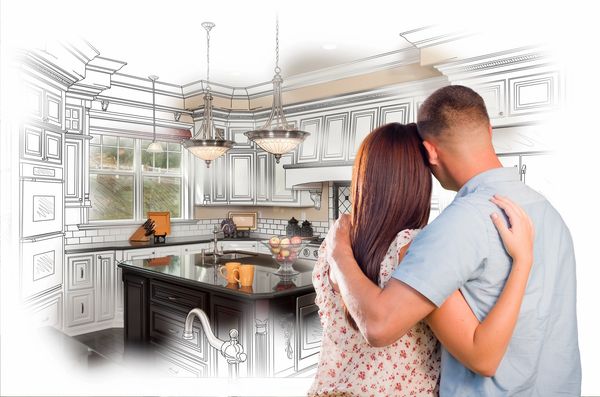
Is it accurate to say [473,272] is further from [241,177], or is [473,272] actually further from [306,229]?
[241,177]

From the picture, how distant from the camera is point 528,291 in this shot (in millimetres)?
890

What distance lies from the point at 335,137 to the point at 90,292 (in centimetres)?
310

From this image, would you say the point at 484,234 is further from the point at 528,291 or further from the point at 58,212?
the point at 58,212

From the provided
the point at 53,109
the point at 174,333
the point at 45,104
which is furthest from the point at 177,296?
the point at 53,109

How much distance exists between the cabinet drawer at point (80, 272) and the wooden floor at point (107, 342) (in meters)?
0.51

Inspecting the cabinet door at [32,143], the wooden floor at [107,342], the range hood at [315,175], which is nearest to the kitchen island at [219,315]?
the wooden floor at [107,342]

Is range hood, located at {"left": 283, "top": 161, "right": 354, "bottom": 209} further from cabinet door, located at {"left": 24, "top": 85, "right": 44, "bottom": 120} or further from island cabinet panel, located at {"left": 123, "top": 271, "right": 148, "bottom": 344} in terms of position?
→ cabinet door, located at {"left": 24, "top": 85, "right": 44, "bottom": 120}

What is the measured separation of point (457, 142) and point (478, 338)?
1.33 ft

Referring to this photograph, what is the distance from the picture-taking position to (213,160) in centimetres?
505

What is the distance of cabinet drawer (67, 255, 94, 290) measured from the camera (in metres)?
4.56

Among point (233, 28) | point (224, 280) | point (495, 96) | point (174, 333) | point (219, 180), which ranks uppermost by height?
point (233, 28)

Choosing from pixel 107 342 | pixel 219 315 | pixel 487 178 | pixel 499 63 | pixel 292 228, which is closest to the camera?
pixel 487 178

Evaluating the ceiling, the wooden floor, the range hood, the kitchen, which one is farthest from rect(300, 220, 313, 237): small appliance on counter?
the wooden floor

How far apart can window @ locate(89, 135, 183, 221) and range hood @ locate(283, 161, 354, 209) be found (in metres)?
1.62
